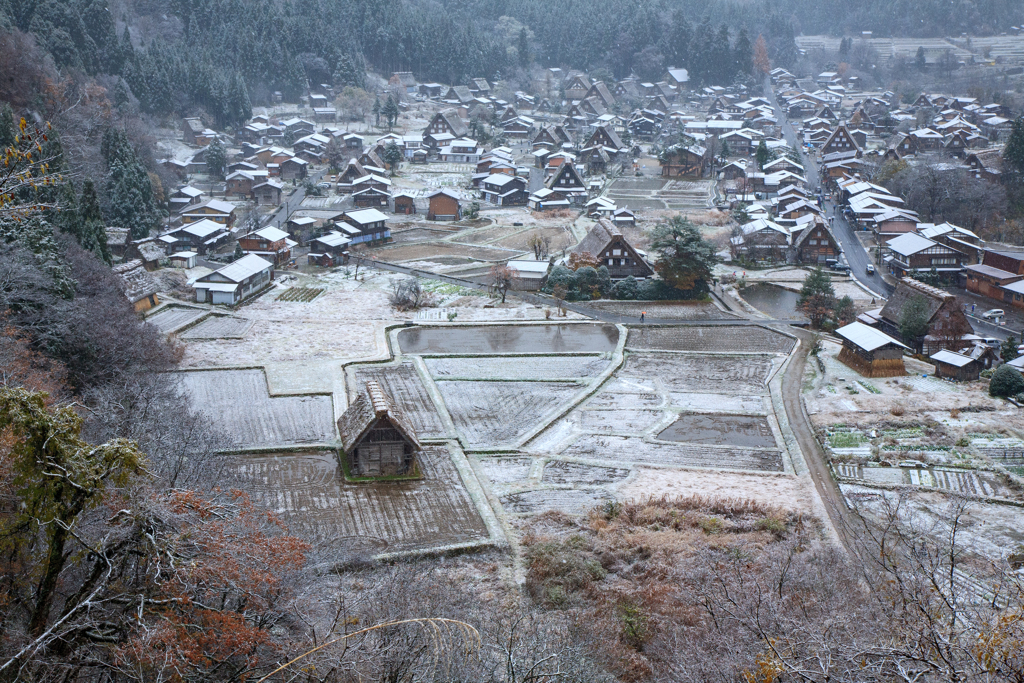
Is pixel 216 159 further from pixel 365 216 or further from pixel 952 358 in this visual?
pixel 952 358

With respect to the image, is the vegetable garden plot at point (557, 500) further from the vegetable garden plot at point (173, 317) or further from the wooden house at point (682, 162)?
the wooden house at point (682, 162)

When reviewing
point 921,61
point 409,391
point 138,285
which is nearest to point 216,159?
point 138,285

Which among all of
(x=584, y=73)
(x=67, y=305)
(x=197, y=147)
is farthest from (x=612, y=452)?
(x=584, y=73)

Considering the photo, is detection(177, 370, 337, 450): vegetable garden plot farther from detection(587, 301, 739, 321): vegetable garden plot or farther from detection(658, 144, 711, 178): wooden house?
detection(658, 144, 711, 178): wooden house

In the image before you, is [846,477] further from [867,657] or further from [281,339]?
[281,339]

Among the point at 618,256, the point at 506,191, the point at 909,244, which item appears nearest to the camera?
the point at 618,256

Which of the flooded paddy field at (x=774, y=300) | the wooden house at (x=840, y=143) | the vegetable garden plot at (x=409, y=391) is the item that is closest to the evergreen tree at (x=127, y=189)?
the vegetable garden plot at (x=409, y=391)
